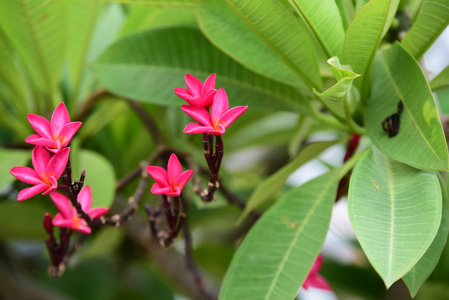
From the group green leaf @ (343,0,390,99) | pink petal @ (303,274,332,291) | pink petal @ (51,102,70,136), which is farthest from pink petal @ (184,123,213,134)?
pink petal @ (303,274,332,291)

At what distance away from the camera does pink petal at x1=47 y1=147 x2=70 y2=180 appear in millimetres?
438

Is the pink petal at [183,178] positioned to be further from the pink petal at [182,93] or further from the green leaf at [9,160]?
the green leaf at [9,160]

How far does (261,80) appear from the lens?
0.75m

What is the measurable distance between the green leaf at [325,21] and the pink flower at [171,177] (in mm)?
201

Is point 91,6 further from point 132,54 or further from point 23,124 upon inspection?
point 23,124

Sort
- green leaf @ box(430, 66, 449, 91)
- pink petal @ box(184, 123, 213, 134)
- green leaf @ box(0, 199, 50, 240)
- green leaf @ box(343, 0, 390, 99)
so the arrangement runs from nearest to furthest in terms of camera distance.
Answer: pink petal @ box(184, 123, 213, 134), green leaf @ box(343, 0, 390, 99), green leaf @ box(430, 66, 449, 91), green leaf @ box(0, 199, 50, 240)

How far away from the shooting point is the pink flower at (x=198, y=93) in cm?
45

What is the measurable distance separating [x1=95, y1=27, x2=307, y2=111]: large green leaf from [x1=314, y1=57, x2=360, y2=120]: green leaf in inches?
4.0

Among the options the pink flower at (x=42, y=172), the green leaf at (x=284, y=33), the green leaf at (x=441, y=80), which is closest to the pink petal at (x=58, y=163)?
the pink flower at (x=42, y=172)

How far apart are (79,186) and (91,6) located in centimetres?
44

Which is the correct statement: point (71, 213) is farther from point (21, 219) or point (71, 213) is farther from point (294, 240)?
point (21, 219)

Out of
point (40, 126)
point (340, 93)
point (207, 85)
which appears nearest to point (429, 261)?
point (340, 93)

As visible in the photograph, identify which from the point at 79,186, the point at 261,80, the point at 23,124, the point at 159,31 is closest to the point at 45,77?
the point at 23,124

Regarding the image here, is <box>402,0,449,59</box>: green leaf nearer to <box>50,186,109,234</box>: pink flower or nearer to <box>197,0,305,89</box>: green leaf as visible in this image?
<box>197,0,305,89</box>: green leaf
